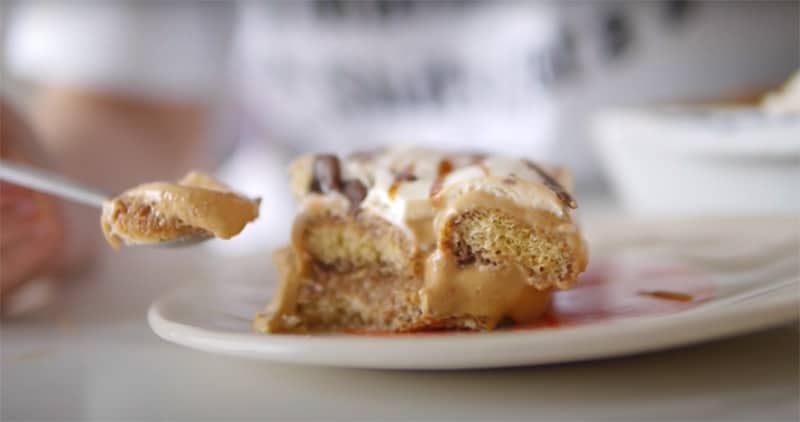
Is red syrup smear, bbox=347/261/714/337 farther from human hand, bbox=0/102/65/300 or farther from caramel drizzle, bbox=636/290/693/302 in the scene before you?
human hand, bbox=0/102/65/300

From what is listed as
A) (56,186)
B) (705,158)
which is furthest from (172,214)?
(705,158)

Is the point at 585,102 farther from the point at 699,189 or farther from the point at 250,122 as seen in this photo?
the point at 250,122

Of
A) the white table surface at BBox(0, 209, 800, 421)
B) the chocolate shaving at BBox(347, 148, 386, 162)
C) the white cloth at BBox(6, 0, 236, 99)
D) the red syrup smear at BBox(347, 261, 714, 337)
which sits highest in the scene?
the white cloth at BBox(6, 0, 236, 99)

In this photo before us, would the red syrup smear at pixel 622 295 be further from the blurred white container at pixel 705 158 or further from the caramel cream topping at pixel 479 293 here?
the blurred white container at pixel 705 158

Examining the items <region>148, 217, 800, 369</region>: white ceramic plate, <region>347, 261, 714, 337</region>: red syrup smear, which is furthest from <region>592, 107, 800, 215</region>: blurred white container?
<region>347, 261, 714, 337</region>: red syrup smear

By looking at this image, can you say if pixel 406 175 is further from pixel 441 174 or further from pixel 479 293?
pixel 479 293

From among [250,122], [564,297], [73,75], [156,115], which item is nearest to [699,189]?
[564,297]
